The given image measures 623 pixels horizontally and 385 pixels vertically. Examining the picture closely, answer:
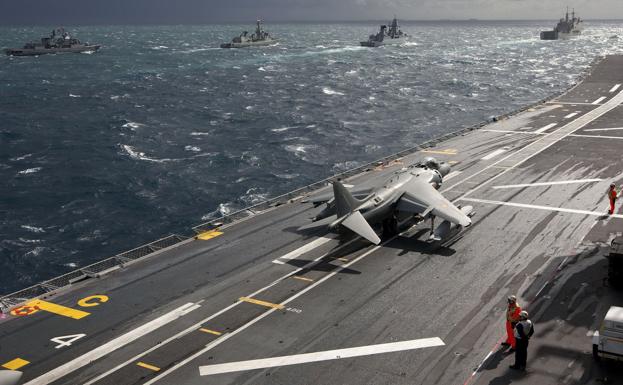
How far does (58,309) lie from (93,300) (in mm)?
1621

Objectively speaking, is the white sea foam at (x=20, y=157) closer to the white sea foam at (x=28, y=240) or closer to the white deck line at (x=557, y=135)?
the white sea foam at (x=28, y=240)

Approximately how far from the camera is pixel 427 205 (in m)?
34.1

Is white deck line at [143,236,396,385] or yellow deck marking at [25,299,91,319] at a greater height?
yellow deck marking at [25,299,91,319]

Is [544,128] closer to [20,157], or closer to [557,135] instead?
[557,135]

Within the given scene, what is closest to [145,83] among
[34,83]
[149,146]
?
[34,83]

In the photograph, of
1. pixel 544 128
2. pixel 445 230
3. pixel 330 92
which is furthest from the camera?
pixel 330 92

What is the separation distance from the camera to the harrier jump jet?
32094 millimetres

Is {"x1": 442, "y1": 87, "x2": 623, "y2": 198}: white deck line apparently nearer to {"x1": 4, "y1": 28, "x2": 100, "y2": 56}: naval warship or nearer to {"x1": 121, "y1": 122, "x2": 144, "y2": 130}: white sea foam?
{"x1": 121, "y1": 122, "x2": 144, "y2": 130}: white sea foam

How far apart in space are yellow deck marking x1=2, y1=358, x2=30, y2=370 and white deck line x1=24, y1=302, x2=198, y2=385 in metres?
1.36

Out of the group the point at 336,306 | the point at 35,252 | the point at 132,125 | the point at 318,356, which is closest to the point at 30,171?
the point at 35,252

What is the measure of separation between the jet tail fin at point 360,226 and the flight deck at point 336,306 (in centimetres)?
155

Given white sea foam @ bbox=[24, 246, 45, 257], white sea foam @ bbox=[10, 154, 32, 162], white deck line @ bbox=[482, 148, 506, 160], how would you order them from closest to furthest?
white sea foam @ bbox=[24, 246, 45, 257]
white deck line @ bbox=[482, 148, 506, 160]
white sea foam @ bbox=[10, 154, 32, 162]

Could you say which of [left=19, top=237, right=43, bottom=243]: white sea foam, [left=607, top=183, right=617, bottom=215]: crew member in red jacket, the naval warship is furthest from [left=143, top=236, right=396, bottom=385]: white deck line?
the naval warship

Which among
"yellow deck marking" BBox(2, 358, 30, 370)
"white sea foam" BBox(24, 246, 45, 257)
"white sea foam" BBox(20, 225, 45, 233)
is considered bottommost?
"white sea foam" BBox(24, 246, 45, 257)
